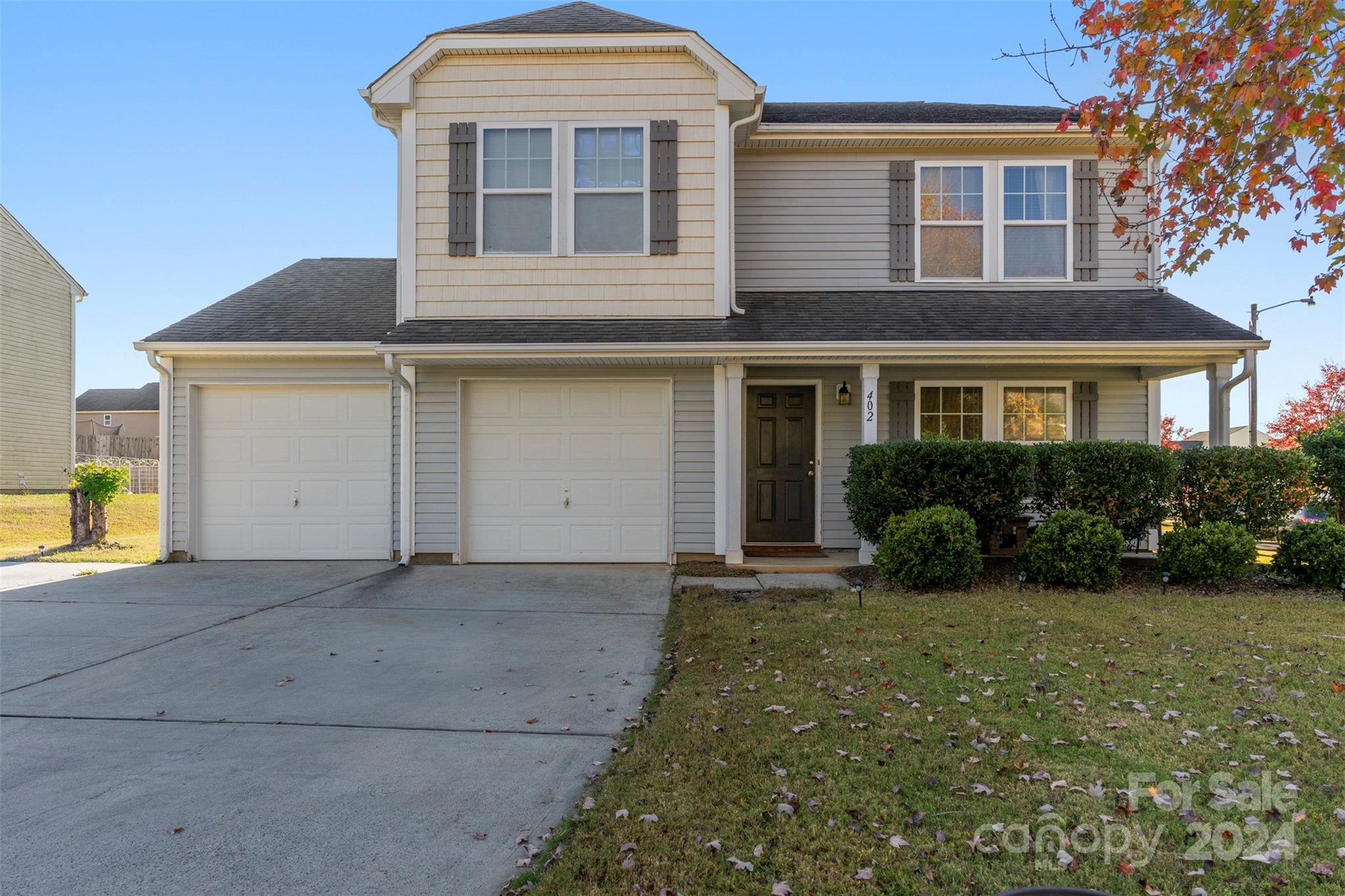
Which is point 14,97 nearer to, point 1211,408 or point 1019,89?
point 1019,89

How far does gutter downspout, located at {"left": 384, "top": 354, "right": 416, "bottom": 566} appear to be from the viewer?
28.9ft

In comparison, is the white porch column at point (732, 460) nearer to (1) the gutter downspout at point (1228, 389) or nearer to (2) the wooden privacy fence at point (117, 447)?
(1) the gutter downspout at point (1228, 389)

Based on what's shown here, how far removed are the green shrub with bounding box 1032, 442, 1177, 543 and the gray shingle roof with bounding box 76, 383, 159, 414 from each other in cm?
4675

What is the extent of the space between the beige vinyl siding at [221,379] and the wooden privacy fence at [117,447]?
21926mm

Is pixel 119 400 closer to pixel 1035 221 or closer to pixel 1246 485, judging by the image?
pixel 1035 221

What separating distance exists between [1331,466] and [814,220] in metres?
7.05

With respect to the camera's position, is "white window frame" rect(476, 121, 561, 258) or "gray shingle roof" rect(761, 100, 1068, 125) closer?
"white window frame" rect(476, 121, 561, 258)

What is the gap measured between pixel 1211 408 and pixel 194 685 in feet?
32.2

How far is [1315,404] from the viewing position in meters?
17.6

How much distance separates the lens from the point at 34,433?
1906cm

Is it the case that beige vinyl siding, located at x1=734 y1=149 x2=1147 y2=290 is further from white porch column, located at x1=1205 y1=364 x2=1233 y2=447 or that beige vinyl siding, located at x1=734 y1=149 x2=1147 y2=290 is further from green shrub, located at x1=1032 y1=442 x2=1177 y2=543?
green shrub, located at x1=1032 y1=442 x2=1177 y2=543

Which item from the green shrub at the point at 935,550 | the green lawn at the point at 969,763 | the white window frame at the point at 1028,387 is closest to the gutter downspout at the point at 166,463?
the green lawn at the point at 969,763

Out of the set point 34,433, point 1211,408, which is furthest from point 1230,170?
point 34,433

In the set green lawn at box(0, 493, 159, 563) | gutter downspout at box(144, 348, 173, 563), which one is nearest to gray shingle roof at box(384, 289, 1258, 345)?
gutter downspout at box(144, 348, 173, 563)
